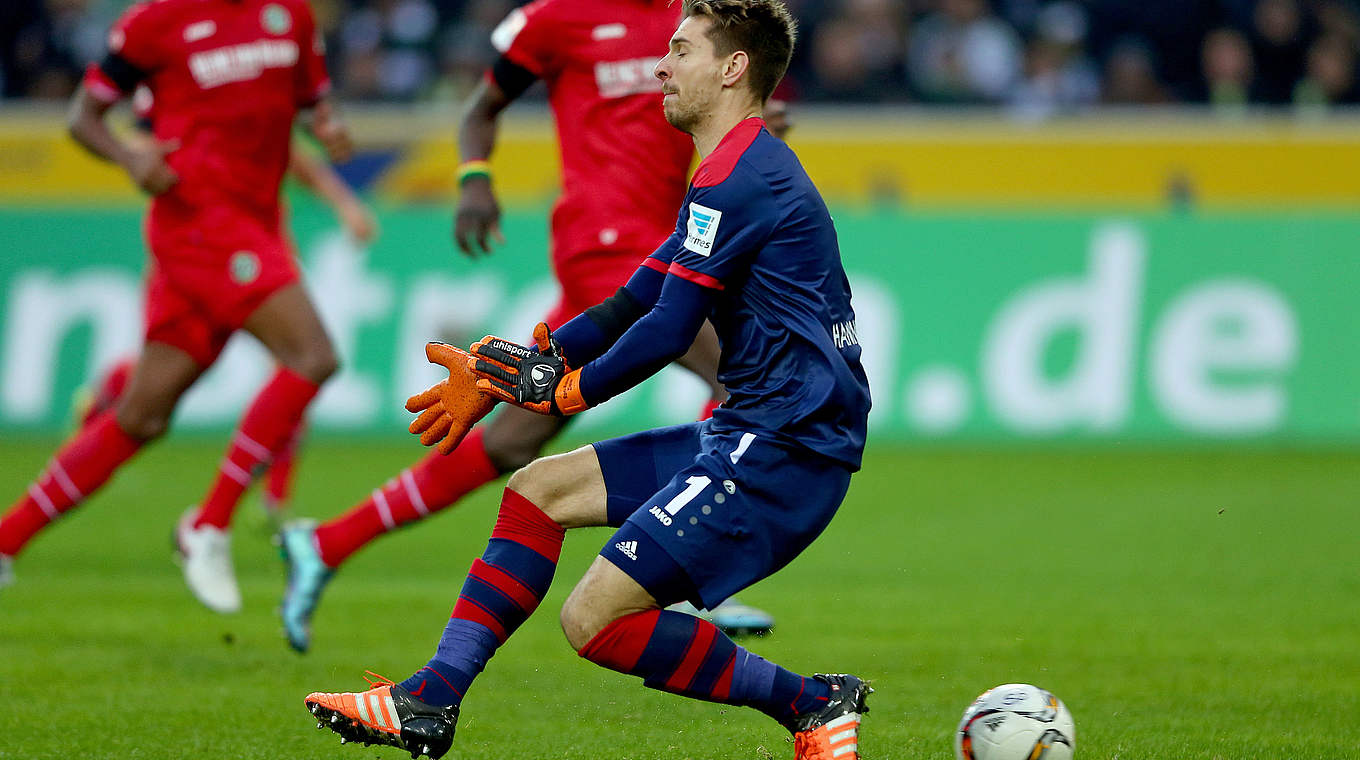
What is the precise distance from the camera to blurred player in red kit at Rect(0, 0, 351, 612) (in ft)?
23.3

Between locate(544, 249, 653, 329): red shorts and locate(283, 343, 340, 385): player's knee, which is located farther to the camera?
locate(283, 343, 340, 385): player's knee

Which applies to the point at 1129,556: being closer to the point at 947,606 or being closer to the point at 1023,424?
the point at 947,606

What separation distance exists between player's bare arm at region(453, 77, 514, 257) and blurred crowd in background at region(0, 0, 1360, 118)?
9.28 m

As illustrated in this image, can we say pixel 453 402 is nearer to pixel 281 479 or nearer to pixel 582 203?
pixel 582 203

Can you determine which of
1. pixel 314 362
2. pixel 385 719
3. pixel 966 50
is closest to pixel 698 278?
pixel 385 719

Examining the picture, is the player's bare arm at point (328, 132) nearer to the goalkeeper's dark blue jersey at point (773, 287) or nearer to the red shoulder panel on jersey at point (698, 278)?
the goalkeeper's dark blue jersey at point (773, 287)

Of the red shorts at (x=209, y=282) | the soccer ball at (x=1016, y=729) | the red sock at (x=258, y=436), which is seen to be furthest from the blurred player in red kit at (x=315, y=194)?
the soccer ball at (x=1016, y=729)

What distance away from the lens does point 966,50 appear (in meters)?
16.7

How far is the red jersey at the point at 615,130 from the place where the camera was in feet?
20.9

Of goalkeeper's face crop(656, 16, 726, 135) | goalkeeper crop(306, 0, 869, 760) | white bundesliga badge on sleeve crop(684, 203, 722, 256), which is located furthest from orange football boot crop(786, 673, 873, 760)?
goalkeeper's face crop(656, 16, 726, 135)

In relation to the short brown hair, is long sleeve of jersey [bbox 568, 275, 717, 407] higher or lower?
lower

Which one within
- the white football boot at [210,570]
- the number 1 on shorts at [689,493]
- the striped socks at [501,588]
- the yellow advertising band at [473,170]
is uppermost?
the yellow advertising band at [473,170]

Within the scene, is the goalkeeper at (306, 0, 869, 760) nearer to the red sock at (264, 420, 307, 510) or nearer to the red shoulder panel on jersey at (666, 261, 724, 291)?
the red shoulder panel on jersey at (666, 261, 724, 291)

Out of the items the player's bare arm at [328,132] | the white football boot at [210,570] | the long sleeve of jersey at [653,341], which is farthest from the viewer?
the player's bare arm at [328,132]
